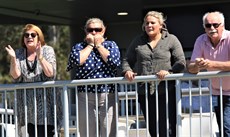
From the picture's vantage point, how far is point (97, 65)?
6047 millimetres

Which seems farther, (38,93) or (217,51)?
(38,93)

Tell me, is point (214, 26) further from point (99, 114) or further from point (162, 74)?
point (99, 114)

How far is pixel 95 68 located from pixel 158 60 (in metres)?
0.68

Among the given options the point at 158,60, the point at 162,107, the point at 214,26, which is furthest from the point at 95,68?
the point at 214,26

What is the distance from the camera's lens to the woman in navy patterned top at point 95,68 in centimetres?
600

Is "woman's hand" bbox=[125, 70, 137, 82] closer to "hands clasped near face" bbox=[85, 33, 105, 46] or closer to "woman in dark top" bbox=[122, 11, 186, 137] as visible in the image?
"woman in dark top" bbox=[122, 11, 186, 137]

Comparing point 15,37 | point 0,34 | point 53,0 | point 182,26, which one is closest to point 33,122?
point 53,0

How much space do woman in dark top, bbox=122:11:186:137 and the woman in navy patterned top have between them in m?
0.22

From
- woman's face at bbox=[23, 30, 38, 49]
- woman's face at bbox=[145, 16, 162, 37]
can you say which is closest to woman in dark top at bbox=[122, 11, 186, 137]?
woman's face at bbox=[145, 16, 162, 37]

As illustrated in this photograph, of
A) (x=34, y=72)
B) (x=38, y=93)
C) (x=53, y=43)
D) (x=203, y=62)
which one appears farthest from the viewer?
(x=53, y=43)

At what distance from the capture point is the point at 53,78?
6.32m

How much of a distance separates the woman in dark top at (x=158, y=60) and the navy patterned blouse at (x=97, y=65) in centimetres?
17

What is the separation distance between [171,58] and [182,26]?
6.87 meters

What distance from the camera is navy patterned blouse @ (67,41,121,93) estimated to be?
19.7ft
